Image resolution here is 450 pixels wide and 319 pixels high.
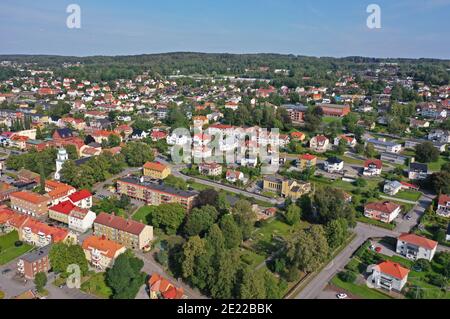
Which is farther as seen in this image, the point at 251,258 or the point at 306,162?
the point at 306,162

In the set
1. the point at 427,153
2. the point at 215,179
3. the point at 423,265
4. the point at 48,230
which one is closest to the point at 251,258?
the point at 423,265

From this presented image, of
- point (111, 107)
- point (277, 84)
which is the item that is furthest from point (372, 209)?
point (277, 84)

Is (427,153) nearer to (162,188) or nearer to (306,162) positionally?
(306,162)

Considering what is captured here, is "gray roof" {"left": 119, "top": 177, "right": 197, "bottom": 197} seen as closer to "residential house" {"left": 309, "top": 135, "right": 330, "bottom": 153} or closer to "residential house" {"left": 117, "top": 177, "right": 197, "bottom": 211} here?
"residential house" {"left": 117, "top": 177, "right": 197, "bottom": 211}

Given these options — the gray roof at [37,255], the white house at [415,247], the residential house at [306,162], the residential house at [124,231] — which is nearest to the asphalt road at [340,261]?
the white house at [415,247]

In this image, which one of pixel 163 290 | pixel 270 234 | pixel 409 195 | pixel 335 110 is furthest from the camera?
pixel 335 110

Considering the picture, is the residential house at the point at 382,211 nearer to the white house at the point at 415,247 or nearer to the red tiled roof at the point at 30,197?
the white house at the point at 415,247
